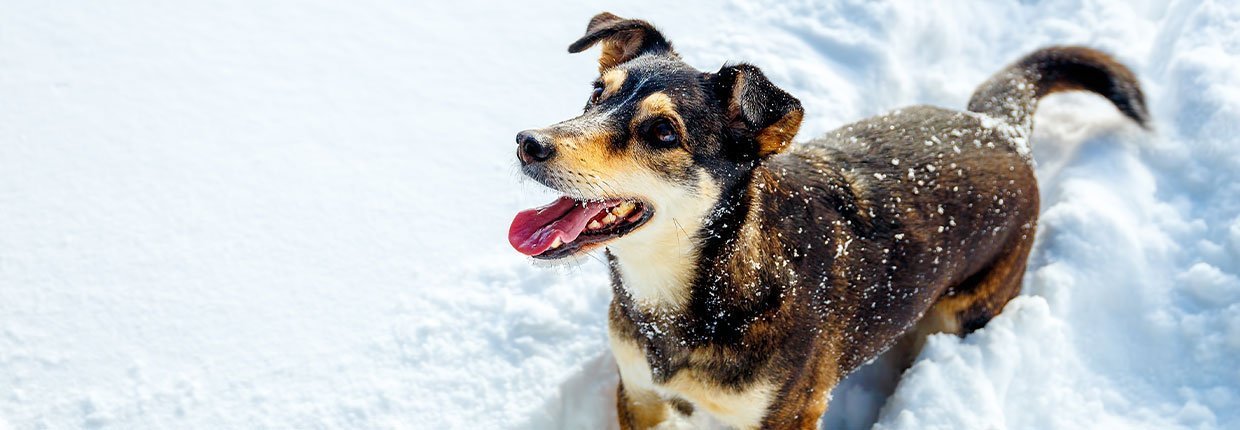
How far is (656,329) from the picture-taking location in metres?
3.26

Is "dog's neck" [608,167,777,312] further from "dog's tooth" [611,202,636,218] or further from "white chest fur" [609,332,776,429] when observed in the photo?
"white chest fur" [609,332,776,429]

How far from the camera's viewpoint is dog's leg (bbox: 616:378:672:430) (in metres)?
3.71

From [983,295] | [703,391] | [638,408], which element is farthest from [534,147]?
[983,295]

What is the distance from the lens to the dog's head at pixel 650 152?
279 cm

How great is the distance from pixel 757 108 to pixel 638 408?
5.02 ft

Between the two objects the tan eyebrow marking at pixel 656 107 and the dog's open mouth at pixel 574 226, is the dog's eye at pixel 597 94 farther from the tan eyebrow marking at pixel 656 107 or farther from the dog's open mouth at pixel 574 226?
the dog's open mouth at pixel 574 226

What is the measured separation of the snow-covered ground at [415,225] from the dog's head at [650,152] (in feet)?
4.15

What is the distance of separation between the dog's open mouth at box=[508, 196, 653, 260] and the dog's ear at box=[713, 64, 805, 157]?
0.43 metres

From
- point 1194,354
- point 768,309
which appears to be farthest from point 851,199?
point 1194,354

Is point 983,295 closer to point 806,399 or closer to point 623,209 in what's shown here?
point 806,399

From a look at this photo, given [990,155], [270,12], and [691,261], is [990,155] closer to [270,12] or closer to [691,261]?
[691,261]

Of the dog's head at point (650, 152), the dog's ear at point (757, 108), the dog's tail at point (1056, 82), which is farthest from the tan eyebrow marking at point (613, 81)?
the dog's tail at point (1056, 82)

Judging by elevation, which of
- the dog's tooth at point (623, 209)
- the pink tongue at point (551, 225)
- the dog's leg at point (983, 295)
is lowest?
the pink tongue at point (551, 225)

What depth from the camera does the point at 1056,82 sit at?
4.86 m
